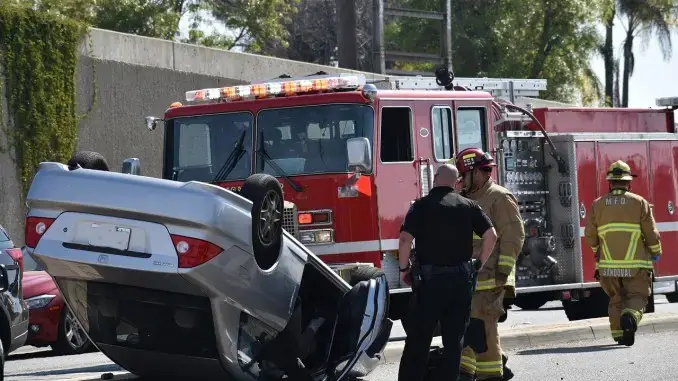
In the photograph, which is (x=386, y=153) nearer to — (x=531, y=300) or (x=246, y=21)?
(x=531, y=300)

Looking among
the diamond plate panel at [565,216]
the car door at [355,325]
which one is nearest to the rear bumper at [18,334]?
the car door at [355,325]

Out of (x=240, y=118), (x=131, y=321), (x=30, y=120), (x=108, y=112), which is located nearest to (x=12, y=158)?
(x=30, y=120)

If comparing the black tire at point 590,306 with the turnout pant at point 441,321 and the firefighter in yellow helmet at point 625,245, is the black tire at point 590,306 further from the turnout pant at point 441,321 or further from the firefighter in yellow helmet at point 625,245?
the turnout pant at point 441,321

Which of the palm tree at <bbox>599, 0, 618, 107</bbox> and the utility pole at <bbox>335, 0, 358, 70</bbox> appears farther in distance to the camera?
the palm tree at <bbox>599, 0, 618, 107</bbox>

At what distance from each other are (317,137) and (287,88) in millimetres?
644

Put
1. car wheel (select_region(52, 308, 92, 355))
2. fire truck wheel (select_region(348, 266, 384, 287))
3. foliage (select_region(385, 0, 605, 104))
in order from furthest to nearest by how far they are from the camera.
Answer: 1. foliage (select_region(385, 0, 605, 104))
2. car wheel (select_region(52, 308, 92, 355))
3. fire truck wheel (select_region(348, 266, 384, 287))

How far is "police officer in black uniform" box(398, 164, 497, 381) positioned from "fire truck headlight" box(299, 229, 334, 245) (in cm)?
391

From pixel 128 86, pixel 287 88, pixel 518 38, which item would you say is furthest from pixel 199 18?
pixel 287 88

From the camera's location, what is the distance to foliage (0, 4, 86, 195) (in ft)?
70.1

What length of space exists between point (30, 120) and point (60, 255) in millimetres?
13940

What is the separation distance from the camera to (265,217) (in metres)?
8.43

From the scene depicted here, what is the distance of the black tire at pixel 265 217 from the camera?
8.33 metres

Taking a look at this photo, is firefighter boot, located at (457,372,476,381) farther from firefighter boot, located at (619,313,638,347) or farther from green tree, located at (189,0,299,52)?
green tree, located at (189,0,299,52)

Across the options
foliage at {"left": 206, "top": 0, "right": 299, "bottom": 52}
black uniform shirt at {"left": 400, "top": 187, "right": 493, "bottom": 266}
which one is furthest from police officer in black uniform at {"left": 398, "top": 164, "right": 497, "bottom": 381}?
foliage at {"left": 206, "top": 0, "right": 299, "bottom": 52}
